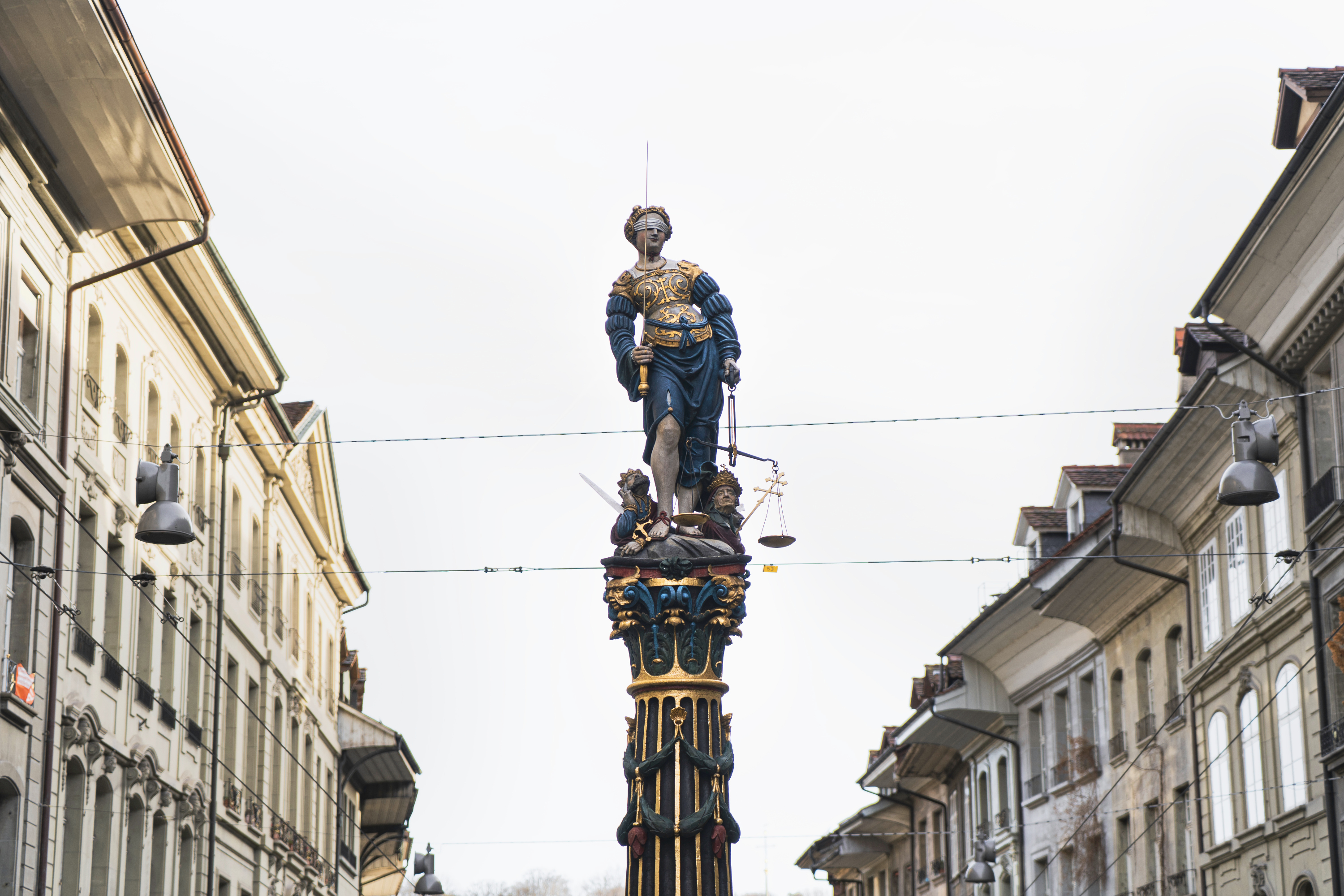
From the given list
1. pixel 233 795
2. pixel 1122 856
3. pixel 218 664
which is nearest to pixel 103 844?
pixel 218 664

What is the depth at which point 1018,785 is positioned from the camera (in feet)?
150

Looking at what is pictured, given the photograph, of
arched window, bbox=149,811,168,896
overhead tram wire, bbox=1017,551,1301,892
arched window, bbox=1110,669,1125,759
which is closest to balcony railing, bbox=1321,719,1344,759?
overhead tram wire, bbox=1017,551,1301,892

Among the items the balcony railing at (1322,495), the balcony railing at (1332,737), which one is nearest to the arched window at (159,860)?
the balcony railing at (1332,737)

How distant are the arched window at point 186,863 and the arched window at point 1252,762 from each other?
56.3 ft

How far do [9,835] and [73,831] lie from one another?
3.06 m

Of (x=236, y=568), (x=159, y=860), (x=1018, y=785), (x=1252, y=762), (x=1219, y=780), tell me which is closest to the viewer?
(x=1252, y=762)

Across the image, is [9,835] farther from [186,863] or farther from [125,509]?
[186,863]

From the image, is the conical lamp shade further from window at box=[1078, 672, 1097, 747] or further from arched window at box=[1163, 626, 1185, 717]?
window at box=[1078, 672, 1097, 747]

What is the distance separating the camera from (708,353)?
12.1m

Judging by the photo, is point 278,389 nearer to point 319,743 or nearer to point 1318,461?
point 319,743

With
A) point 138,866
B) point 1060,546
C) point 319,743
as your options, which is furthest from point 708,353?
point 319,743

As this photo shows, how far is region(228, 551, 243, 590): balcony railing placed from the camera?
3809 centimetres

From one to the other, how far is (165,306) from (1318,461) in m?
17.8

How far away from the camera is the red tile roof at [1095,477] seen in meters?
40.1
